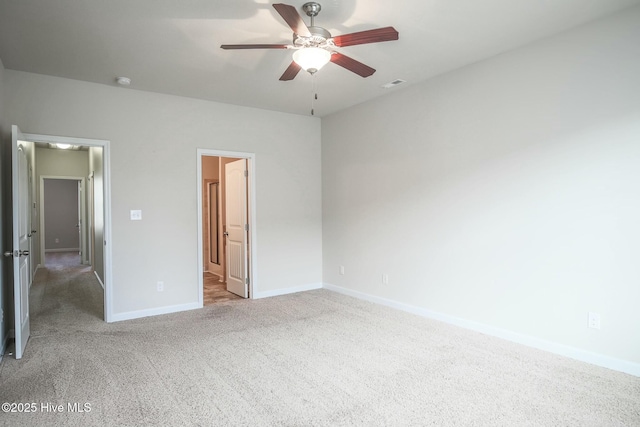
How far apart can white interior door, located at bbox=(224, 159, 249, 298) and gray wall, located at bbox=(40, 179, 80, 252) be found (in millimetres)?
8735

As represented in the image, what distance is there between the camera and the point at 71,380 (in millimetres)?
2830

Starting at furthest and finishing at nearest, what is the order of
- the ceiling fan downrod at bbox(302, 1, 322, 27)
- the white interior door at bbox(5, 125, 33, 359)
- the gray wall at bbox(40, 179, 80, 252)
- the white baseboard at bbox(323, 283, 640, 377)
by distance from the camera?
the gray wall at bbox(40, 179, 80, 252) < the white interior door at bbox(5, 125, 33, 359) < the white baseboard at bbox(323, 283, 640, 377) < the ceiling fan downrod at bbox(302, 1, 322, 27)

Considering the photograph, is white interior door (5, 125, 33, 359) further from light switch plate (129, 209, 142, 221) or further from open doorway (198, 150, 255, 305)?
open doorway (198, 150, 255, 305)

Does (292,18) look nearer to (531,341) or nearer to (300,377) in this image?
(300,377)

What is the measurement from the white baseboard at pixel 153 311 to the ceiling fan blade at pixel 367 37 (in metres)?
3.71

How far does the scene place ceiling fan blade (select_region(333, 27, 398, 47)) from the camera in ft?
7.72

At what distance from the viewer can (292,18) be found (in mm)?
2227

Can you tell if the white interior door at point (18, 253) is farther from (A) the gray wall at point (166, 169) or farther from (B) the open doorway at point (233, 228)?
(B) the open doorway at point (233, 228)

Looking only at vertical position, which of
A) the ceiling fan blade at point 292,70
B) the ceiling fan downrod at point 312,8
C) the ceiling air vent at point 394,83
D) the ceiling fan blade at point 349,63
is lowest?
the ceiling fan blade at point 349,63

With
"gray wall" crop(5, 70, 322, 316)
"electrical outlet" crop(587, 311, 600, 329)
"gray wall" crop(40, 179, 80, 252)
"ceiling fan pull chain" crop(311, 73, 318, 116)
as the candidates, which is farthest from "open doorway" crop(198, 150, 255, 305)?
"gray wall" crop(40, 179, 80, 252)

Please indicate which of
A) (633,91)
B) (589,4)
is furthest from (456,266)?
(589,4)

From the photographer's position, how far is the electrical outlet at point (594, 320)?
303 cm

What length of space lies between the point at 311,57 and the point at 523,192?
2284mm

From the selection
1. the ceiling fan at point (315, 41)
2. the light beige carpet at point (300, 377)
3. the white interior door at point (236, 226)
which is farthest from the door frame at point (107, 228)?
the ceiling fan at point (315, 41)
